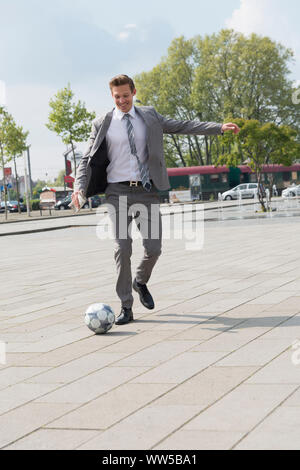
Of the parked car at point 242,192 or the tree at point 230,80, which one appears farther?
the tree at point 230,80

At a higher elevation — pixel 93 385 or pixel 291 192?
pixel 291 192

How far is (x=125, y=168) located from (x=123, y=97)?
0.59 m

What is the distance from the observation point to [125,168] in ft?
19.2

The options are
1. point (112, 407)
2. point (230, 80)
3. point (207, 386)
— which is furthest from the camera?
point (230, 80)

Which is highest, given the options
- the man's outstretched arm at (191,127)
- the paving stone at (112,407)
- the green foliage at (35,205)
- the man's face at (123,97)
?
the man's face at (123,97)

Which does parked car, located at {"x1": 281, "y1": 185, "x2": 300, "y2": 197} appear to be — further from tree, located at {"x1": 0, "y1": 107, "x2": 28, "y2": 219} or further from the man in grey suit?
the man in grey suit

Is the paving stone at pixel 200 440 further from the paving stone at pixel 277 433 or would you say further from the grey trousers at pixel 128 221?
the grey trousers at pixel 128 221

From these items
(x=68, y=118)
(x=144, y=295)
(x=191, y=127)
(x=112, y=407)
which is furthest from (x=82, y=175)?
(x=68, y=118)

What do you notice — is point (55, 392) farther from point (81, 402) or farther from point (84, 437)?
point (84, 437)

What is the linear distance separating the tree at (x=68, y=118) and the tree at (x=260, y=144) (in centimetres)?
2080

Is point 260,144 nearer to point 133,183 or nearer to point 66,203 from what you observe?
point 133,183

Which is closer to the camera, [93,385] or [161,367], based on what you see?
[93,385]

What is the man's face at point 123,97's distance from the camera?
19.0ft

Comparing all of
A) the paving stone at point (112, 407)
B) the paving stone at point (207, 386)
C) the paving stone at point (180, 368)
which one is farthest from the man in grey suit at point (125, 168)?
the paving stone at point (112, 407)
